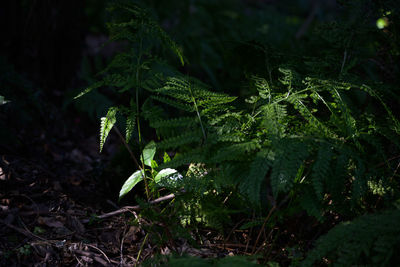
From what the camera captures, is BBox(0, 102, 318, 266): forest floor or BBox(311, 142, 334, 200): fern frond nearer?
BBox(311, 142, 334, 200): fern frond

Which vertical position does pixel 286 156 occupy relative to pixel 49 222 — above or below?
above

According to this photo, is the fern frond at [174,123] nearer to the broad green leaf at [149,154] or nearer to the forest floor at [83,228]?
the broad green leaf at [149,154]

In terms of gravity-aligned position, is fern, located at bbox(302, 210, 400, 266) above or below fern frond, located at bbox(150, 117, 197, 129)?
below

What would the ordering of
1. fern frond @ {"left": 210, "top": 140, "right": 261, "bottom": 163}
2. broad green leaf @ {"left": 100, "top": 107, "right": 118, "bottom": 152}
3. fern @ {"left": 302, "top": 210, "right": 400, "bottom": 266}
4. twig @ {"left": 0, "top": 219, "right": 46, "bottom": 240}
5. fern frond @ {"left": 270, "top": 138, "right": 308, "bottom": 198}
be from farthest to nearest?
1. twig @ {"left": 0, "top": 219, "right": 46, "bottom": 240}
2. broad green leaf @ {"left": 100, "top": 107, "right": 118, "bottom": 152}
3. fern frond @ {"left": 210, "top": 140, "right": 261, "bottom": 163}
4. fern frond @ {"left": 270, "top": 138, "right": 308, "bottom": 198}
5. fern @ {"left": 302, "top": 210, "right": 400, "bottom": 266}

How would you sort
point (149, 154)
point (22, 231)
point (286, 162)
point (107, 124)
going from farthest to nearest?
point (149, 154) → point (22, 231) → point (107, 124) → point (286, 162)

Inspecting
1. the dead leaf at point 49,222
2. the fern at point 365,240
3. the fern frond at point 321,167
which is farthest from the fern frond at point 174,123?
the dead leaf at point 49,222

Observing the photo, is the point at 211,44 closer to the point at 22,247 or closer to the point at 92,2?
the point at 92,2

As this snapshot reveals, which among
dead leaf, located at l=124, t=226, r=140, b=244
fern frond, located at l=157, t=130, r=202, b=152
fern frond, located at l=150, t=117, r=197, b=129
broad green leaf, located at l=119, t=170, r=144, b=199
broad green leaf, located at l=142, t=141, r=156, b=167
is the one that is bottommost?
dead leaf, located at l=124, t=226, r=140, b=244

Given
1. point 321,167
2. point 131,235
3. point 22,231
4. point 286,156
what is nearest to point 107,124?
point 131,235

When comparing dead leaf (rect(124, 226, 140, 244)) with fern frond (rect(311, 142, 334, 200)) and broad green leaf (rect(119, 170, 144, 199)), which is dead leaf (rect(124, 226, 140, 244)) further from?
fern frond (rect(311, 142, 334, 200))

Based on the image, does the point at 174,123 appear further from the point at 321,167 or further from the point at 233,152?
the point at 321,167

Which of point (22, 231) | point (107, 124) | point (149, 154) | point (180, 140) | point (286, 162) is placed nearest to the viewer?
point (286, 162)

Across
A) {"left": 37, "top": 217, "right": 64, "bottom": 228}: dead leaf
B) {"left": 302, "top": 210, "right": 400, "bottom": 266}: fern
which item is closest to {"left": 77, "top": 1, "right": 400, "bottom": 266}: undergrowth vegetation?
{"left": 302, "top": 210, "right": 400, "bottom": 266}: fern

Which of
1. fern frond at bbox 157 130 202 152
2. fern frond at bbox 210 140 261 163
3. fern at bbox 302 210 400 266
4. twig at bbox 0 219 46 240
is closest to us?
fern at bbox 302 210 400 266
